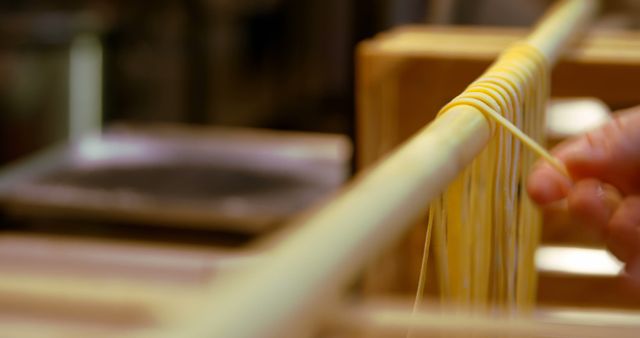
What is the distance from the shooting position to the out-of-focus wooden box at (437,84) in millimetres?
1068

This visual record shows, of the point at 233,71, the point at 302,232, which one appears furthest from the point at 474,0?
the point at 233,71

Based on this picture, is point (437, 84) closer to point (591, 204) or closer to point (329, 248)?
point (591, 204)

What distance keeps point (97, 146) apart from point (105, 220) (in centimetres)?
40

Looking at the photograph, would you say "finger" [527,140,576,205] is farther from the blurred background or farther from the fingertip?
the blurred background

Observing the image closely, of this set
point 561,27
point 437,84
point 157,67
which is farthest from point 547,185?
point 157,67

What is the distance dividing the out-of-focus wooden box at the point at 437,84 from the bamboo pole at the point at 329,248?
26.1 inches

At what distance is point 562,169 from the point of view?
634mm

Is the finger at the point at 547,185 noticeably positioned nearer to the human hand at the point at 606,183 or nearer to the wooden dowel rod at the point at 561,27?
the human hand at the point at 606,183

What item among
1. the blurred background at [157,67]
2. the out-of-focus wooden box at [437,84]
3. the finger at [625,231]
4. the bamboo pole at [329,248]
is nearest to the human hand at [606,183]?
the finger at [625,231]

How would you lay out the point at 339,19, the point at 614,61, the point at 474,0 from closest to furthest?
the point at 614,61 → the point at 474,0 → the point at 339,19

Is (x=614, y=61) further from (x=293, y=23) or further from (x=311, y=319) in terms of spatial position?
(x=293, y=23)

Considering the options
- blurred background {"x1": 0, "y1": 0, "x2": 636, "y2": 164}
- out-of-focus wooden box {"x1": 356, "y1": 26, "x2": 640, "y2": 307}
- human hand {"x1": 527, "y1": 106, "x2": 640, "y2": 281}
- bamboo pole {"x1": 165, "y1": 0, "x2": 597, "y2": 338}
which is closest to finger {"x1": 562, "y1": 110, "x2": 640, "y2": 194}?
human hand {"x1": 527, "y1": 106, "x2": 640, "y2": 281}

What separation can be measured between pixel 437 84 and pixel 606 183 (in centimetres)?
42

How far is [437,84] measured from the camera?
111 cm
